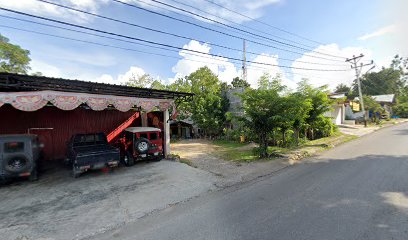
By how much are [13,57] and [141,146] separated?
1277 inches

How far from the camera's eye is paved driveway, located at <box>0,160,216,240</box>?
14.2ft

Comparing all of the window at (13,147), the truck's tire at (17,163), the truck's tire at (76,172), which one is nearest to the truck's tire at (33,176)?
the truck's tire at (17,163)

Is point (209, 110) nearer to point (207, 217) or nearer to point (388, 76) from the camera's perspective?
point (207, 217)

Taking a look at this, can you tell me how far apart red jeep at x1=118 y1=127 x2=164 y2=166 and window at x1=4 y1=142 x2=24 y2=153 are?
3910 mm

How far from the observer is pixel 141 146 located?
961cm

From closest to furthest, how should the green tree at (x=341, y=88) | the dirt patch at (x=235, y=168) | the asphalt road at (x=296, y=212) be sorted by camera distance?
1. the asphalt road at (x=296, y=212)
2. the dirt patch at (x=235, y=168)
3. the green tree at (x=341, y=88)

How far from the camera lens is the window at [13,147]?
23.0 feet

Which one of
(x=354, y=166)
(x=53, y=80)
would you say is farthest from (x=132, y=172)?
(x=354, y=166)

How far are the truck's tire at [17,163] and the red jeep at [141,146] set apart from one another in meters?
3.70

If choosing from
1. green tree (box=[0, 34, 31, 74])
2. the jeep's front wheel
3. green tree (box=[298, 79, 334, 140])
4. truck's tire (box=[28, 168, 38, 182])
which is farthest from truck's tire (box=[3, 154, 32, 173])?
green tree (box=[0, 34, 31, 74])

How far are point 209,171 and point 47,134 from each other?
975cm

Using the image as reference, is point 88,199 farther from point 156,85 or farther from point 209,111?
point 156,85

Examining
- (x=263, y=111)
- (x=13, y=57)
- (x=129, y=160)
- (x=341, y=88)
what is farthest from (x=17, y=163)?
(x=341, y=88)

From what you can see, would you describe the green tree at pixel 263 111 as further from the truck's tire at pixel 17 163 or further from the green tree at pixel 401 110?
the green tree at pixel 401 110
